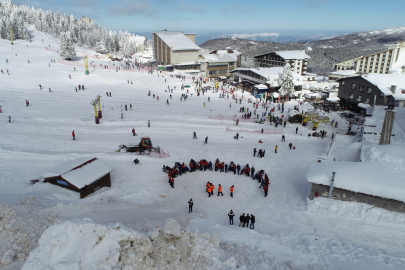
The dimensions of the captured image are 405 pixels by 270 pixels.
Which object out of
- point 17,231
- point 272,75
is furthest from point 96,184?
point 272,75

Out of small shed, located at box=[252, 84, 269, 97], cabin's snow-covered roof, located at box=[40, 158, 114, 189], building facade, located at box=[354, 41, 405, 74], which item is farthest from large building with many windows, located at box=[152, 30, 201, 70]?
cabin's snow-covered roof, located at box=[40, 158, 114, 189]

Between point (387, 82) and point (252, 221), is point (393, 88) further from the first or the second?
point (252, 221)

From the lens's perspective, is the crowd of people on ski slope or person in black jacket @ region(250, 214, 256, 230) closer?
person in black jacket @ region(250, 214, 256, 230)

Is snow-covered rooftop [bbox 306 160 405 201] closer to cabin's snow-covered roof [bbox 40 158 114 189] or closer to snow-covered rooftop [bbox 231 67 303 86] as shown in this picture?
cabin's snow-covered roof [bbox 40 158 114 189]

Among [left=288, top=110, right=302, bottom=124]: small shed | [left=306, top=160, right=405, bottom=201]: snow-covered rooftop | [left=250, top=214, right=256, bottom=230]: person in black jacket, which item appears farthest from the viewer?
[left=288, top=110, right=302, bottom=124]: small shed

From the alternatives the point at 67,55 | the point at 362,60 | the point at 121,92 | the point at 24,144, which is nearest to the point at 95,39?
the point at 67,55

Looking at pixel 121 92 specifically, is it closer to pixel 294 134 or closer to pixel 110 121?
pixel 110 121
